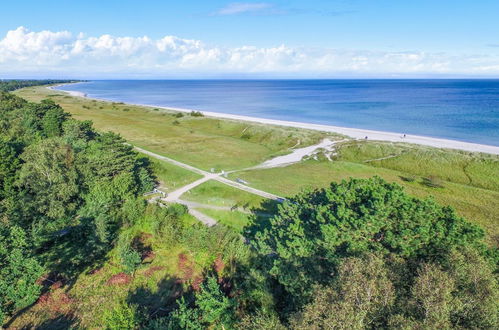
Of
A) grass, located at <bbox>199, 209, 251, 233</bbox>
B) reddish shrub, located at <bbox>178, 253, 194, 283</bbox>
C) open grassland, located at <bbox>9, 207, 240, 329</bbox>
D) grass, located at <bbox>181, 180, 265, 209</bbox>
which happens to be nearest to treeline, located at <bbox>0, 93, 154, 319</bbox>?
open grassland, located at <bbox>9, 207, 240, 329</bbox>

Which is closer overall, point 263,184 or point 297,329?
point 297,329

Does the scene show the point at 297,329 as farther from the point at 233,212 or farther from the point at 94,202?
the point at 94,202

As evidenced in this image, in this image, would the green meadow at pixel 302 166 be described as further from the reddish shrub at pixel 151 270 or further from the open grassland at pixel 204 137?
the reddish shrub at pixel 151 270

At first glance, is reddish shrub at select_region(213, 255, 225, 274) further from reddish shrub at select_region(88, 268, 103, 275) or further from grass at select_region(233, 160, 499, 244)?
reddish shrub at select_region(88, 268, 103, 275)

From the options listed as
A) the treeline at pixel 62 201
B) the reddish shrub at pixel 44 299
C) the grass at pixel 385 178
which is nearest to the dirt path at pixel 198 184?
the grass at pixel 385 178

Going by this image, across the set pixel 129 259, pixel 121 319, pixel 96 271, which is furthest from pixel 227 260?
pixel 96 271

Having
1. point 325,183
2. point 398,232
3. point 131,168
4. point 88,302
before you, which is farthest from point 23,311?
point 325,183
